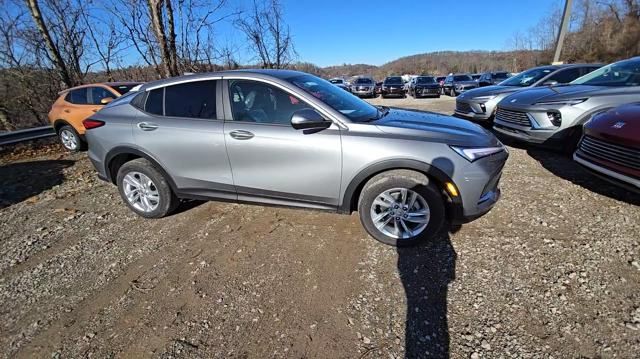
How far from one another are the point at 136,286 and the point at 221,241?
835 millimetres

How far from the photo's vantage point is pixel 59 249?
125 inches

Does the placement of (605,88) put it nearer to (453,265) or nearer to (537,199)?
(537,199)

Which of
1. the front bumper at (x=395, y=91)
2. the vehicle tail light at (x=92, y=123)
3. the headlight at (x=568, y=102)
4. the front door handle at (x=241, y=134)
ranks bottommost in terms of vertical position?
the front door handle at (x=241, y=134)

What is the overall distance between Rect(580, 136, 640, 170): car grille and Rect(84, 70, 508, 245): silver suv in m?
1.42

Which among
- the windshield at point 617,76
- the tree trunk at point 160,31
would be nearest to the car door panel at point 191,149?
the windshield at point 617,76

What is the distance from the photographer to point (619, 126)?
3.18 meters

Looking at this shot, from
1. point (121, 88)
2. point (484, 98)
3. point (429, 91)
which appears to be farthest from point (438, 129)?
point (429, 91)

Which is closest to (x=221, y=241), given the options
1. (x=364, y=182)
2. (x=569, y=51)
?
(x=364, y=182)

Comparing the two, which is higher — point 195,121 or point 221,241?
point 195,121

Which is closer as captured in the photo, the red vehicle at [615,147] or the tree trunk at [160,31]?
the red vehicle at [615,147]

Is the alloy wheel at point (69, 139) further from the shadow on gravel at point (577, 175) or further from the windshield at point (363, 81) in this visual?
the windshield at point (363, 81)

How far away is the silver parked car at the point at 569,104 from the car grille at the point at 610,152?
1.03 metres

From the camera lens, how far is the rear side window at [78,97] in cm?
700

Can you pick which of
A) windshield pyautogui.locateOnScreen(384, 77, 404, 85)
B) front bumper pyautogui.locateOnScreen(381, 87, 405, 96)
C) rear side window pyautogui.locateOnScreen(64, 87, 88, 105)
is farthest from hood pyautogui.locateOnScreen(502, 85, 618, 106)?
windshield pyautogui.locateOnScreen(384, 77, 404, 85)
